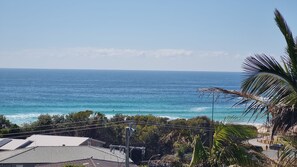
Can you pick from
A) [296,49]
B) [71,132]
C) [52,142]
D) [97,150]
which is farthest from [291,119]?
[71,132]

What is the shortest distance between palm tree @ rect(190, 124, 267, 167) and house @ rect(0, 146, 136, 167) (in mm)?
16928

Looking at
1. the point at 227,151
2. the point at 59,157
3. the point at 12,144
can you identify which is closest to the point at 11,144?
the point at 12,144

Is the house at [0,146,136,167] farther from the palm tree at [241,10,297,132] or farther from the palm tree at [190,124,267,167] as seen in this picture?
the palm tree at [241,10,297,132]

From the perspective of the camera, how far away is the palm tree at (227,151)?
519cm

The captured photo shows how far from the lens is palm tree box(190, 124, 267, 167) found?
17.0ft

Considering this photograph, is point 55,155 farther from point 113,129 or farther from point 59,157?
point 113,129

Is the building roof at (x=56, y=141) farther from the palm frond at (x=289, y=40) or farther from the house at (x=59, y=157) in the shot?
the palm frond at (x=289, y=40)

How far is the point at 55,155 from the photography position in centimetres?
2520

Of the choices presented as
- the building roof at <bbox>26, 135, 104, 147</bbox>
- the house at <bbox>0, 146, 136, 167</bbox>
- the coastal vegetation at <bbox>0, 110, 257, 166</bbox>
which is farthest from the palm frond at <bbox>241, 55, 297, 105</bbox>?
the building roof at <bbox>26, 135, 104, 147</bbox>

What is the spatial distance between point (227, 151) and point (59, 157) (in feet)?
67.6

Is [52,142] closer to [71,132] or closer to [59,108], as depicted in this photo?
[71,132]

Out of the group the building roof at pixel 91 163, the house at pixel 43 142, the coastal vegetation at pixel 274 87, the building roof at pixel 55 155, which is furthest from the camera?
the house at pixel 43 142

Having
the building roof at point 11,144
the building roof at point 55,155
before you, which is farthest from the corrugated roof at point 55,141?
the building roof at point 55,155

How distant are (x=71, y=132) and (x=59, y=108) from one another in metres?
47.0
